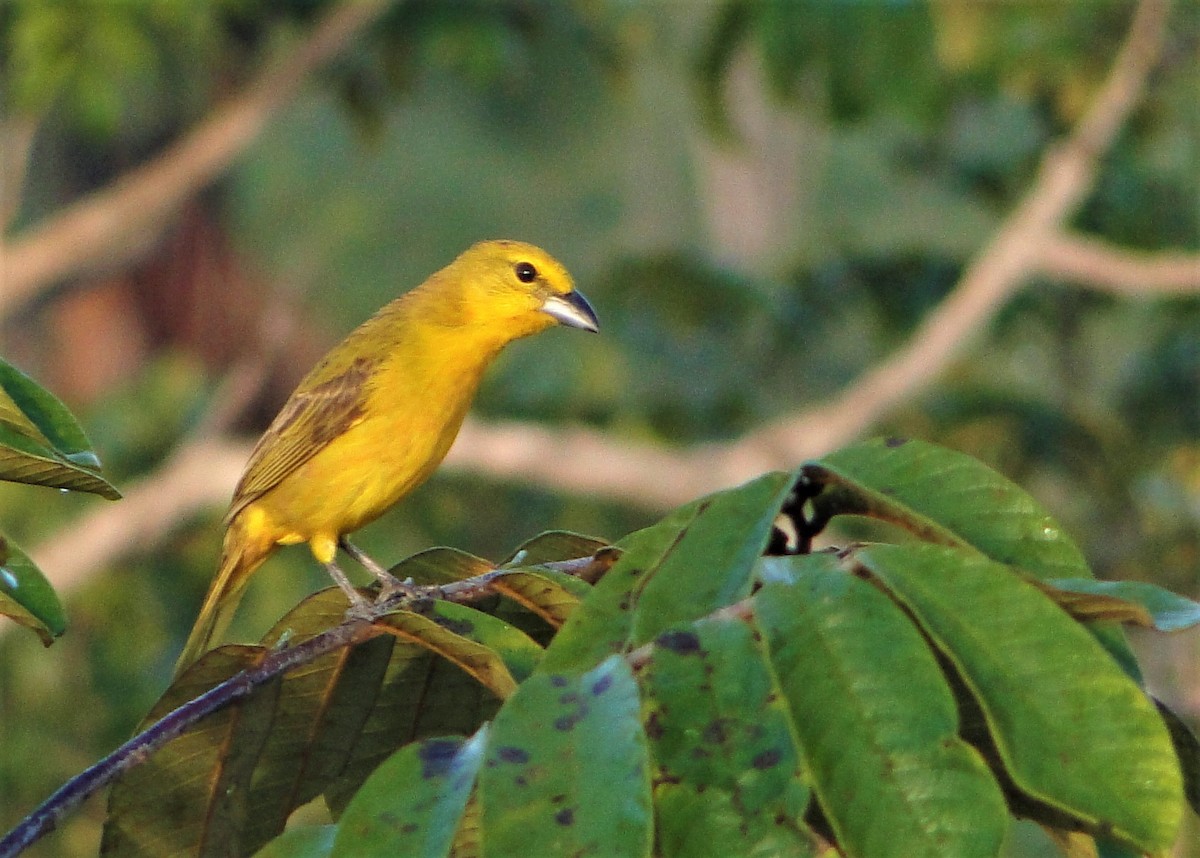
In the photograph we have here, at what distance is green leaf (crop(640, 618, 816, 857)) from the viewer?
119 centimetres

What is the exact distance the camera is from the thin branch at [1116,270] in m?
7.05

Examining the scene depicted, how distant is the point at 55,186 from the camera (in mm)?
11945

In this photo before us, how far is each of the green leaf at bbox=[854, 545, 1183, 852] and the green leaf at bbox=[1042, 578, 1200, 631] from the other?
2.3 inches

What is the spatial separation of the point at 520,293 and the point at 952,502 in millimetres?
2410

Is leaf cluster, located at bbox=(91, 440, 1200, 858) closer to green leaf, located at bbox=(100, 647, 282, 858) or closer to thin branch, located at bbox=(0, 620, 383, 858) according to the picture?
thin branch, located at bbox=(0, 620, 383, 858)

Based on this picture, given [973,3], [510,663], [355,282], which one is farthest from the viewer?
[355,282]

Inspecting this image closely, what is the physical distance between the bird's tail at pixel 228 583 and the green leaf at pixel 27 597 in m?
1.94

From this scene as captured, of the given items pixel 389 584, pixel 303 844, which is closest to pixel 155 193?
pixel 389 584

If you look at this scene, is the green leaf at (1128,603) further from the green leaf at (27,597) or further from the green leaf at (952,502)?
the green leaf at (27,597)

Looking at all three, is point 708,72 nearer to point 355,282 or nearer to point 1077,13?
point 1077,13

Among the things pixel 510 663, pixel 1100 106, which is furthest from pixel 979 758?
pixel 1100 106

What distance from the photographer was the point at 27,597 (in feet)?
5.60

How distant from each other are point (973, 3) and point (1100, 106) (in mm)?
924

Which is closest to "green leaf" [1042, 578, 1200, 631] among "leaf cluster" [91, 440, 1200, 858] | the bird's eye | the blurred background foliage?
"leaf cluster" [91, 440, 1200, 858]
